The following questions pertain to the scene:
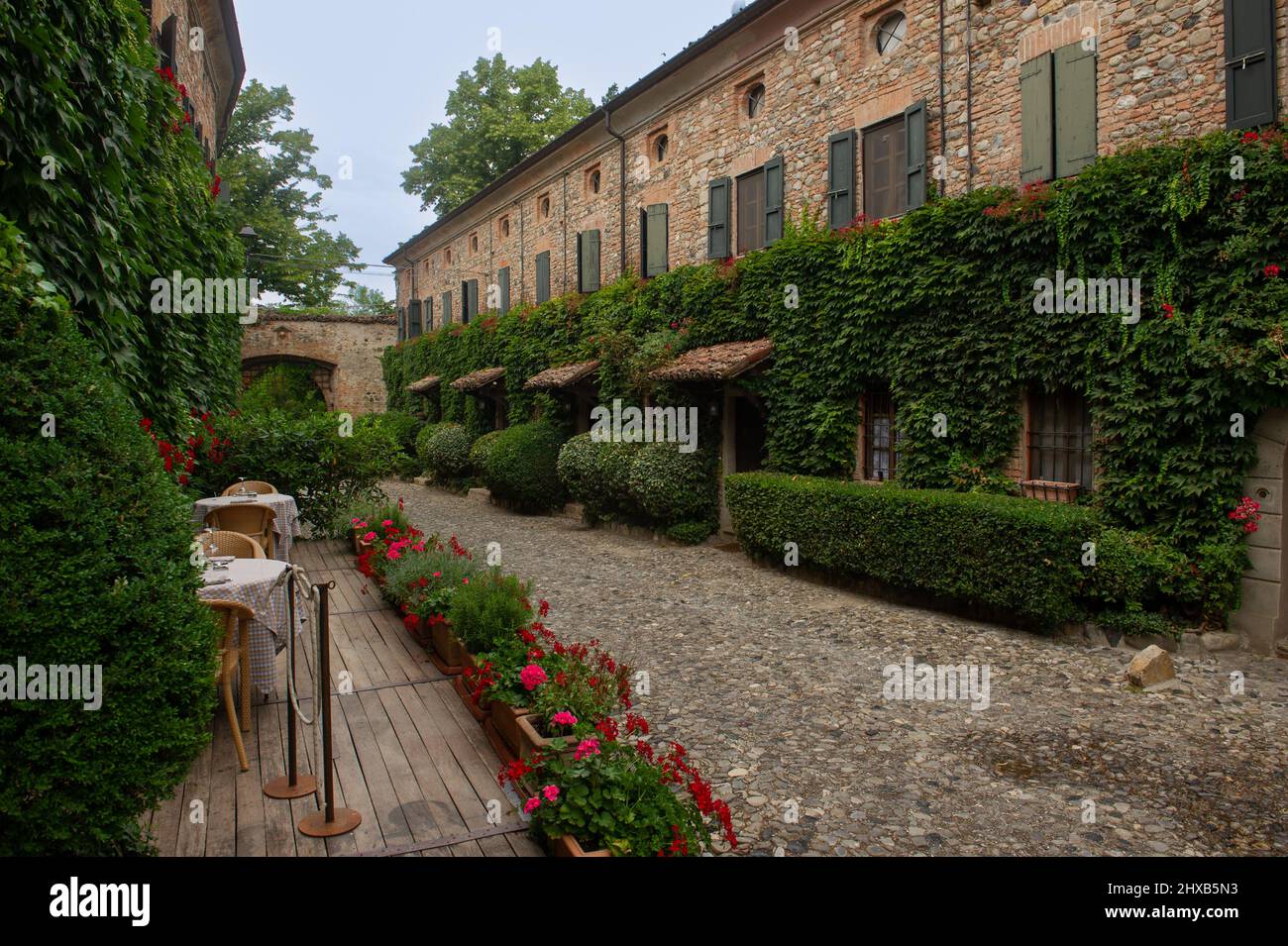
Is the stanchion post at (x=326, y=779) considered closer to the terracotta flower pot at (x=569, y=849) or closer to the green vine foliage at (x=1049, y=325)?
the terracotta flower pot at (x=569, y=849)

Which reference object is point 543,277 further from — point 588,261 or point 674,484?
point 674,484

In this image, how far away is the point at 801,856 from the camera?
388cm

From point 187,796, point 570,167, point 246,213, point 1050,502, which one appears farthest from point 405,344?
point 187,796

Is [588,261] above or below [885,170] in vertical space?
above

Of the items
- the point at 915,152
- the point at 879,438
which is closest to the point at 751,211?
the point at 915,152

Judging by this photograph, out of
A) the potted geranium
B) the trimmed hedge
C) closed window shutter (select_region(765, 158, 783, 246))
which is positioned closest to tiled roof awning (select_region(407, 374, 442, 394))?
closed window shutter (select_region(765, 158, 783, 246))

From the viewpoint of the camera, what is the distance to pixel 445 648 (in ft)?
18.6

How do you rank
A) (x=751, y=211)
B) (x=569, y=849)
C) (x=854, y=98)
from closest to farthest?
(x=569, y=849), (x=854, y=98), (x=751, y=211)

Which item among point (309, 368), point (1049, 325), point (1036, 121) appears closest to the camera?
point (1049, 325)

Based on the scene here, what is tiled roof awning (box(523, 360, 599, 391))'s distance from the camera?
16.4 meters

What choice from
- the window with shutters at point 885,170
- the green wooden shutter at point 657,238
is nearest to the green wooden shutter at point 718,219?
the green wooden shutter at point 657,238

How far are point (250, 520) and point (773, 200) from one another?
888 centimetres

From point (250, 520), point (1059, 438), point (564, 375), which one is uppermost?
point (564, 375)

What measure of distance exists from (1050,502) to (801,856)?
239 inches
